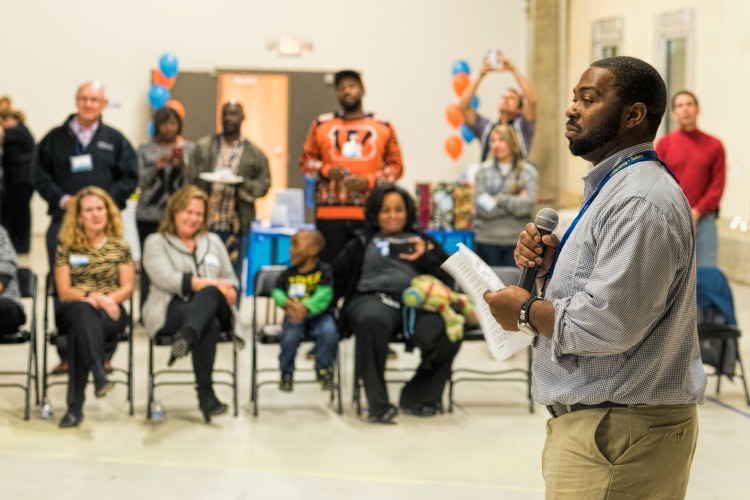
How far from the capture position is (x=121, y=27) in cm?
1377

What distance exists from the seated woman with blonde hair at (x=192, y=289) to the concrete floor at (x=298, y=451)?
36cm

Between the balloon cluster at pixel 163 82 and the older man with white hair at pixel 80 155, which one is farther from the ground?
the balloon cluster at pixel 163 82

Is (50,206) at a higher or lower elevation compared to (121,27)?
lower

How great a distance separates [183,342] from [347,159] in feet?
6.35

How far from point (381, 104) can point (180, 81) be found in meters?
2.57

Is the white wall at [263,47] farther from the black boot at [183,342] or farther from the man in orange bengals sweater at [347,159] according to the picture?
the black boot at [183,342]

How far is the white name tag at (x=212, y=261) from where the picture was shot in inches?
227

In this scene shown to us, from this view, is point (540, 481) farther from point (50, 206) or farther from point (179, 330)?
point (50, 206)

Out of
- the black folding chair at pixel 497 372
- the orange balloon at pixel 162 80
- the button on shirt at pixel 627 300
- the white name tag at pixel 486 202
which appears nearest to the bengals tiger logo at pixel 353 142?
the white name tag at pixel 486 202

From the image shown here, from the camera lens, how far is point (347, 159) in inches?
264

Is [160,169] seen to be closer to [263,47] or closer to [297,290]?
[297,290]

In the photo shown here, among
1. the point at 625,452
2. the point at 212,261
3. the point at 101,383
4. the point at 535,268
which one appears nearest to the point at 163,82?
the point at 212,261

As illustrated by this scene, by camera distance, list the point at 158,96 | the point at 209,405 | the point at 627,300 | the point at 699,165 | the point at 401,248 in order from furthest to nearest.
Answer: the point at 158,96 → the point at 699,165 → the point at 401,248 → the point at 209,405 → the point at 627,300

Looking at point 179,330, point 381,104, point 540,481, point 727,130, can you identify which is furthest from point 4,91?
point 540,481
